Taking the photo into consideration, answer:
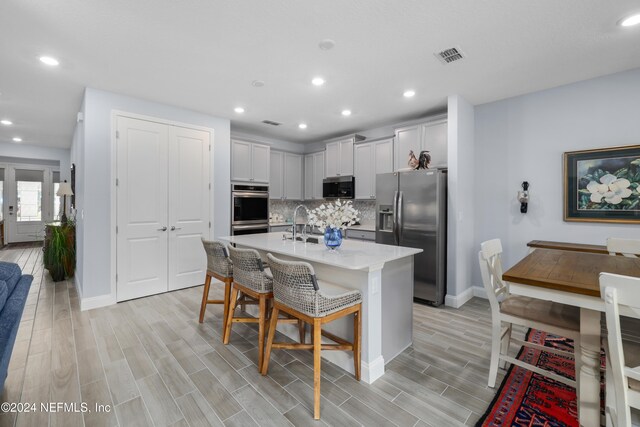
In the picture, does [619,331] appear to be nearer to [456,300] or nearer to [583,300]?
[583,300]

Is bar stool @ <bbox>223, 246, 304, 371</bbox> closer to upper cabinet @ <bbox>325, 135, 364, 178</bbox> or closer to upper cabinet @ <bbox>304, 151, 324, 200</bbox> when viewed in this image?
upper cabinet @ <bbox>325, 135, 364, 178</bbox>

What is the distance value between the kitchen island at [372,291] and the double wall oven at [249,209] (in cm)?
215

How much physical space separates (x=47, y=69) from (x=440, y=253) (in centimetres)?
485

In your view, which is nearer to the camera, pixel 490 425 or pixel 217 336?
pixel 490 425

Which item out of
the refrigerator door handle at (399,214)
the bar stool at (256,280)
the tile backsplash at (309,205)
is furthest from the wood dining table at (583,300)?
the tile backsplash at (309,205)

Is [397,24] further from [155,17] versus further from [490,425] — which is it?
[490,425]

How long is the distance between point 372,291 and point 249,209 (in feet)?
11.0

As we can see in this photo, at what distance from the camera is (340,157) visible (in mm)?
5523

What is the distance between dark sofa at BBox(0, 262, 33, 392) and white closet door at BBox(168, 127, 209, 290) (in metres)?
1.94

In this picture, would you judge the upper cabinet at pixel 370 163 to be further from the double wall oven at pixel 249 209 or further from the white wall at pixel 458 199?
the double wall oven at pixel 249 209

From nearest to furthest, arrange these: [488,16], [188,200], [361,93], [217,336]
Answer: [488,16] < [217,336] < [361,93] < [188,200]

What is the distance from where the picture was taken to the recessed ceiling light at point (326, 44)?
246 cm

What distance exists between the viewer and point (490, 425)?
1704 mm

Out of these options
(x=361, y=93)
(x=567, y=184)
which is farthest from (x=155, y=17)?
(x=567, y=184)
